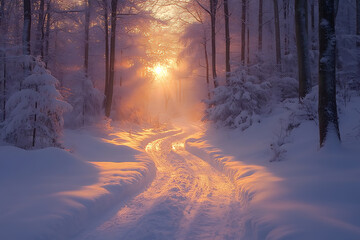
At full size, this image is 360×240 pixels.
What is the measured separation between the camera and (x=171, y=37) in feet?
74.6

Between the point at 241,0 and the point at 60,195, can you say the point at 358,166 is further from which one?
the point at 241,0

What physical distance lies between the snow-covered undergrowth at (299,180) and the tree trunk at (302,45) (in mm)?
1255


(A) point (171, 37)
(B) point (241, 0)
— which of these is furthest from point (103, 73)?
(B) point (241, 0)

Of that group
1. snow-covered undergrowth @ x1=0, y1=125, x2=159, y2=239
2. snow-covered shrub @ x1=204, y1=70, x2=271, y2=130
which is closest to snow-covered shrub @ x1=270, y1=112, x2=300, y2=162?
snow-covered shrub @ x1=204, y1=70, x2=271, y2=130

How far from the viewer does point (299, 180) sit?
559cm

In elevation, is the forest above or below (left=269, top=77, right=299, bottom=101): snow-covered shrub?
below

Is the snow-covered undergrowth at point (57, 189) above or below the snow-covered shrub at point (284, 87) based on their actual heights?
below

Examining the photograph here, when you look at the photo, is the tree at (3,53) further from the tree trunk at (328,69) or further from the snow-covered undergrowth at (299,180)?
the tree trunk at (328,69)

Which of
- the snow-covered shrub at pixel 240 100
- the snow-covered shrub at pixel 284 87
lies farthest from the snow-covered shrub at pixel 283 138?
the snow-covered shrub at pixel 284 87

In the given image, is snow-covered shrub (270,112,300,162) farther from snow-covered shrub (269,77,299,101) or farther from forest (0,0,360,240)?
snow-covered shrub (269,77,299,101)

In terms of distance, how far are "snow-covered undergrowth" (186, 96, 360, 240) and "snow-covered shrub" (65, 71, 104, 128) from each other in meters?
9.23

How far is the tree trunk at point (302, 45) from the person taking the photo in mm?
9820

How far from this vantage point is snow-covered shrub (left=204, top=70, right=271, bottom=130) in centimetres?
1385

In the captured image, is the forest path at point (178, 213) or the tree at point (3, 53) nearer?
the forest path at point (178, 213)
